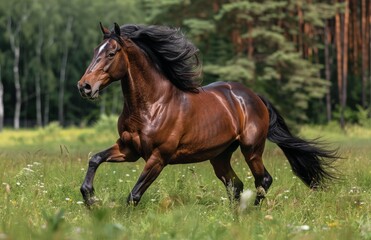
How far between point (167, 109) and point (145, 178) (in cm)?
79

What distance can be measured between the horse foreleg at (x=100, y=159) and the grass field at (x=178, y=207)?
168 millimetres

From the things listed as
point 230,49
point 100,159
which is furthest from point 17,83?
point 100,159

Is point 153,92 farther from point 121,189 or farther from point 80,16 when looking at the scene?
point 80,16

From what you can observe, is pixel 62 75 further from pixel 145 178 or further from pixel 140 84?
pixel 145 178

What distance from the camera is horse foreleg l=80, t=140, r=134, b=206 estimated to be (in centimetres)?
630

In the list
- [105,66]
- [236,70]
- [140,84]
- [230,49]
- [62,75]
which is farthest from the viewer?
[62,75]

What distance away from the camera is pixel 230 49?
2777 centimetres

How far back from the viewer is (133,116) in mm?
6516

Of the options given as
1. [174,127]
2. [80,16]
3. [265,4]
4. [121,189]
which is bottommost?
[80,16]

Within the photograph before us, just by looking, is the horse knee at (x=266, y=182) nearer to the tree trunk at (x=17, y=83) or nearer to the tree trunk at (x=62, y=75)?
the tree trunk at (x=17, y=83)

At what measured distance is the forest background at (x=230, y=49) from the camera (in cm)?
2594

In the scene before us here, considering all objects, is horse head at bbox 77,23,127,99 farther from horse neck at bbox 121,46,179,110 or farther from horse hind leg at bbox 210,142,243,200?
horse hind leg at bbox 210,142,243,200

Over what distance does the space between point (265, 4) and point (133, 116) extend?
64.5 feet

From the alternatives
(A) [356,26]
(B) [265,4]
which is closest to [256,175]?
(B) [265,4]
